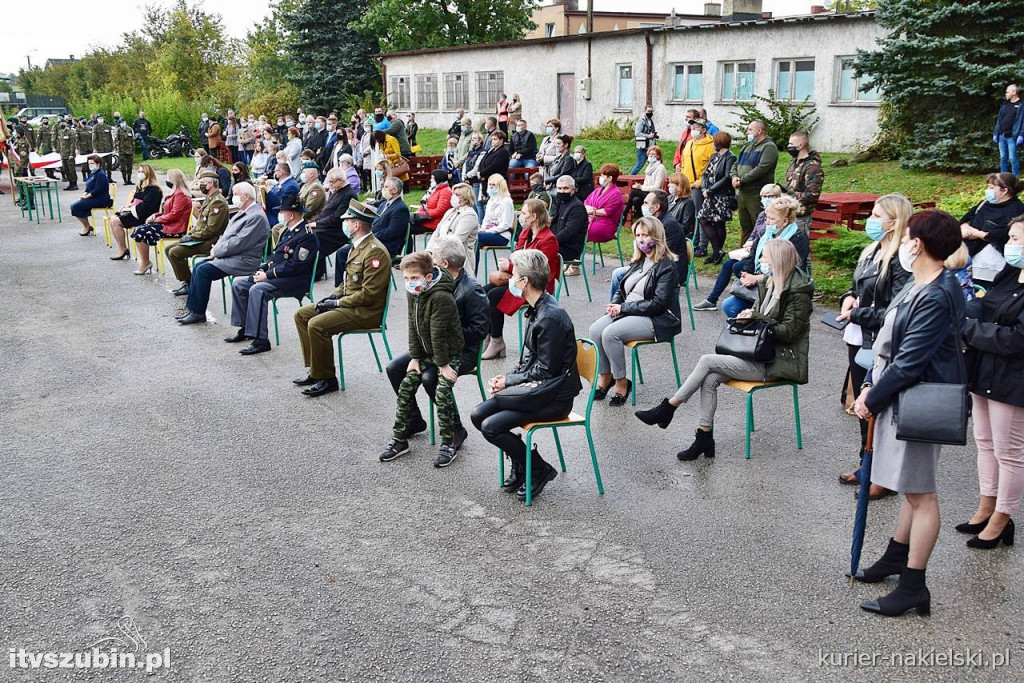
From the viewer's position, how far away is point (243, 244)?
11234 millimetres

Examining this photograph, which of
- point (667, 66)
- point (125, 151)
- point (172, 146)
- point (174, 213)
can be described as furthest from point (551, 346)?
point (172, 146)

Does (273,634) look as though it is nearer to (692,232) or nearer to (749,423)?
(749,423)

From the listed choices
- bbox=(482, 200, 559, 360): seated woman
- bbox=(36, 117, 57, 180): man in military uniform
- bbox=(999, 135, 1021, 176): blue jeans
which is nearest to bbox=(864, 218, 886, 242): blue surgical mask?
bbox=(482, 200, 559, 360): seated woman

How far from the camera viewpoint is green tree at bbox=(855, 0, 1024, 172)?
58.8 feet

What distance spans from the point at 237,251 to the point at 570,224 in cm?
405

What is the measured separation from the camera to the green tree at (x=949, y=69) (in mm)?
17922

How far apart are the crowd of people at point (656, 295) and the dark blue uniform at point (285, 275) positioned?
2 cm

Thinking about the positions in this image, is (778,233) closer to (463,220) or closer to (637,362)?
(637,362)

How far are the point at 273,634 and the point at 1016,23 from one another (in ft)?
61.0

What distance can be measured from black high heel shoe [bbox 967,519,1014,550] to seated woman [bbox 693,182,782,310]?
15.3 ft

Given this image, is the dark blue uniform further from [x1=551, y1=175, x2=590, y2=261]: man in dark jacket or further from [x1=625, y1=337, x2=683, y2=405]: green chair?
[x1=625, y1=337, x2=683, y2=405]: green chair

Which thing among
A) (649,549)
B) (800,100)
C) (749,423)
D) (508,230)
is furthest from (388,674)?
(800,100)

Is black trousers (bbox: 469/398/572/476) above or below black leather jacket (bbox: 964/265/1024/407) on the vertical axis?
below

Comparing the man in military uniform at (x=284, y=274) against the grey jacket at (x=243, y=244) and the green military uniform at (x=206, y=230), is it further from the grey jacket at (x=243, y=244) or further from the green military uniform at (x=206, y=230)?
the green military uniform at (x=206, y=230)
